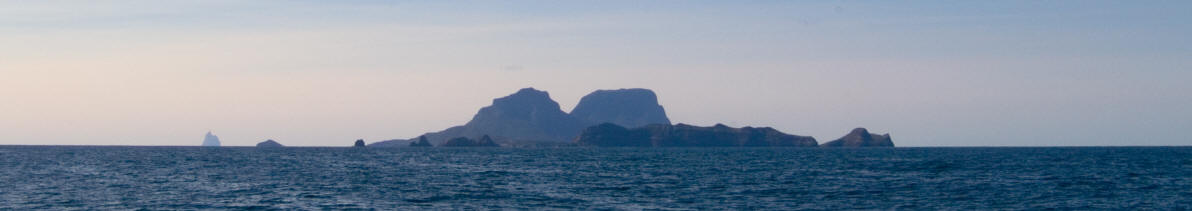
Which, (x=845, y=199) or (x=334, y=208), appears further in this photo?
(x=845, y=199)

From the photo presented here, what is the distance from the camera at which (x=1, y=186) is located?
266ft

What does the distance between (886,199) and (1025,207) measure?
352 inches

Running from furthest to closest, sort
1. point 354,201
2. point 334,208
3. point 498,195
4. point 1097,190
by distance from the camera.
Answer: point 1097,190, point 498,195, point 354,201, point 334,208

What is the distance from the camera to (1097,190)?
255ft

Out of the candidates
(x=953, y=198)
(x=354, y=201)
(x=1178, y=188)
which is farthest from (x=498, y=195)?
(x=1178, y=188)

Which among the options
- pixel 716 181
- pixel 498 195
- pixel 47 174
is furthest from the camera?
pixel 47 174

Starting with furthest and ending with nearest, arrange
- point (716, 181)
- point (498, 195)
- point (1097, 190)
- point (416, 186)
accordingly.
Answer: point (716, 181)
point (416, 186)
point (1097, 190)
point (498, 195)

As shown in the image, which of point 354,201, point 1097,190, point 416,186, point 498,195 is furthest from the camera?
point 416,186

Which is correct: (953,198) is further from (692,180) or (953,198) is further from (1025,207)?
(692,180)

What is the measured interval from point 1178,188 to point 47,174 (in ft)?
341

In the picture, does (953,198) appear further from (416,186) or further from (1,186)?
(1,186)

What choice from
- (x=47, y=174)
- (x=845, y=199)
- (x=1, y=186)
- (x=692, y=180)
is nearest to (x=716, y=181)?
(x=692, y=180)

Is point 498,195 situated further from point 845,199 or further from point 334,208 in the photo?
point 845,199

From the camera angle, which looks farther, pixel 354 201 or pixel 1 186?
pixel 1 186
